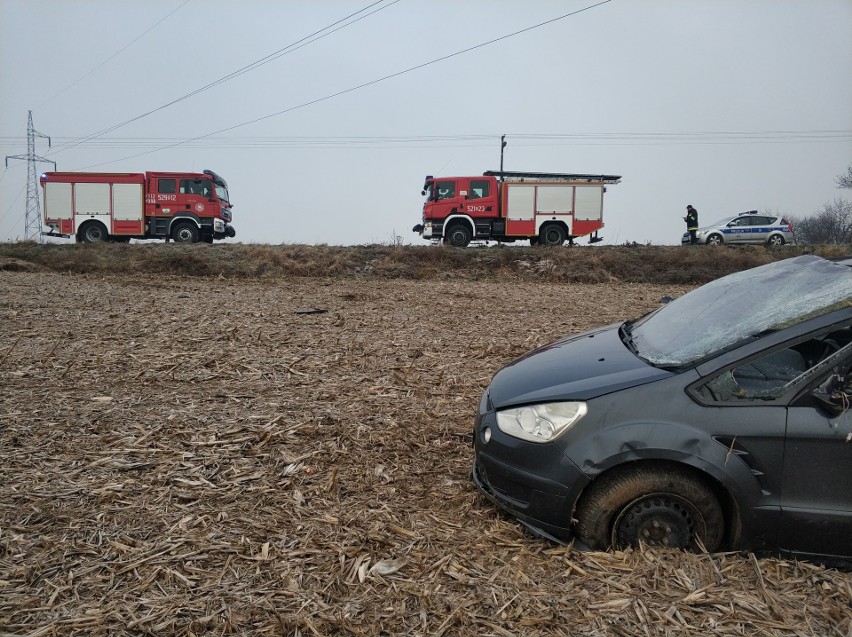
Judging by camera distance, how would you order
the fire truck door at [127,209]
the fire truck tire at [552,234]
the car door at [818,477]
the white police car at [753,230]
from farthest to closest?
the white police car at [753,230]
the fire truck door at [127,209]
the fire truck tire at [552,234]
the car door at [818,477]

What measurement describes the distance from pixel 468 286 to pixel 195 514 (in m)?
13.4

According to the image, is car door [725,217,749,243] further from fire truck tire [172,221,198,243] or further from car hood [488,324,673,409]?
car hood [488,324,673,409]

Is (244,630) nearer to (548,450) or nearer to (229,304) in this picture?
(548,450)

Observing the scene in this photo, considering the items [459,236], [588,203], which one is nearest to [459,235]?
[459,236]

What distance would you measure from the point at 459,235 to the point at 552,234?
3822 mm

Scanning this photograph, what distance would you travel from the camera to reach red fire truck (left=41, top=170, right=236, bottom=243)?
25.0 meters

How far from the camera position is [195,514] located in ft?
11.6

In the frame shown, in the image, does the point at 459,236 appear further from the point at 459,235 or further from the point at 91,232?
the point at 91,232

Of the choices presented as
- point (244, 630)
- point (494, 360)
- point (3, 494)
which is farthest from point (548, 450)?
point (494, 360)

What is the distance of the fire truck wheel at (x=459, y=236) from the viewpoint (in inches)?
944

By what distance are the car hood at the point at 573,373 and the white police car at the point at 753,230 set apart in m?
25.9

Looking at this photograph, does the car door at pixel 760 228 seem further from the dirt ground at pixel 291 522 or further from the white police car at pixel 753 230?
the dirt ground at pixel 291 522

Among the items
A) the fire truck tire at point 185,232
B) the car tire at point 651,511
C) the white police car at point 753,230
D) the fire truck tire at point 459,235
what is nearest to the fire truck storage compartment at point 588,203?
the fire truck tire at point 459,235

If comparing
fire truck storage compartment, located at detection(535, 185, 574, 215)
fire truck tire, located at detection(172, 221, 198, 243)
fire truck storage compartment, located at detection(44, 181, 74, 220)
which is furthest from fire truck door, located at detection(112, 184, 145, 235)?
fire truck storage compartment, located at detection(535, 185, 574, 215)
